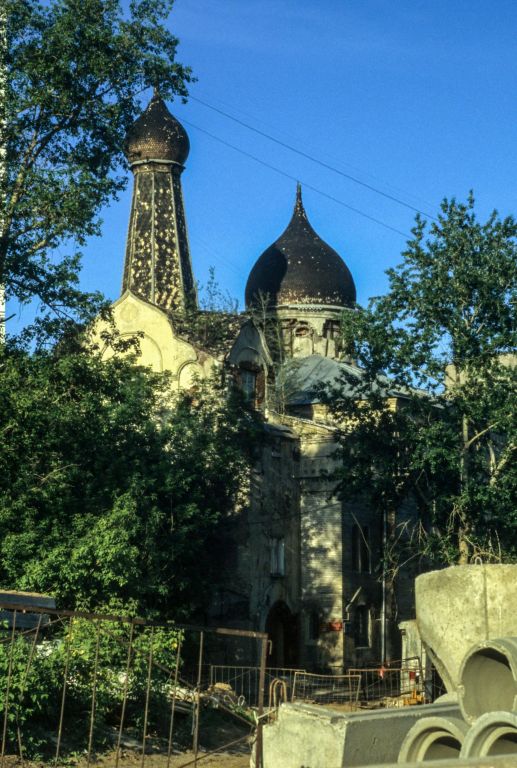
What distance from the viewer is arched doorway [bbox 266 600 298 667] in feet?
102

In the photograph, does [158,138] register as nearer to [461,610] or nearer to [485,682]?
[461,610]

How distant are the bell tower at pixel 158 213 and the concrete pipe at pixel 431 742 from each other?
2479 centimetres

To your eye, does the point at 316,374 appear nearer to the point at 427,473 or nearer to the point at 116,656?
the point at 427,473

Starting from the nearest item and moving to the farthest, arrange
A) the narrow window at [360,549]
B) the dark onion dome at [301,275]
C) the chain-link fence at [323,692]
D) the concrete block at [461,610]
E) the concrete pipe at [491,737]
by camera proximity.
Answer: the concrete pipe at [491,737], the concrete block at [461,610], the chain-link fence at [323,692], the narrow window at [360,549], the dark onion dome at [301,275]

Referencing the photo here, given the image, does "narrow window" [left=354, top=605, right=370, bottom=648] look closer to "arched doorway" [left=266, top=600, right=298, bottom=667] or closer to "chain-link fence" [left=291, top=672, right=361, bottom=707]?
"arched doorway" [left=266, top=600, right=298, bottom=667]

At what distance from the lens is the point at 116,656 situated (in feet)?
58.9

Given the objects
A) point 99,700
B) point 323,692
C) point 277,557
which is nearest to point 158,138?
point 277,557

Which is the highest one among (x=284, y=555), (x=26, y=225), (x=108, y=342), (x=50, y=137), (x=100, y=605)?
(x=50, y=137)

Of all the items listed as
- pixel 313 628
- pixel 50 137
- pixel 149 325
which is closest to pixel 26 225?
pixel 50 137

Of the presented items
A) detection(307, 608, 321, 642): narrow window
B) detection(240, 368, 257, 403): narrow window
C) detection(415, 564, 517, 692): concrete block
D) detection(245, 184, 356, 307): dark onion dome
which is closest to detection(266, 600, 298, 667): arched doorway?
detection(307, 608, 321, 642): narrow window

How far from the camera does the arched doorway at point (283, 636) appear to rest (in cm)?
3097

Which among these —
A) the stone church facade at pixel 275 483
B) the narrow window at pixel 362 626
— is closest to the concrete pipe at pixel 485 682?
the stone church facade at pixel 275 483

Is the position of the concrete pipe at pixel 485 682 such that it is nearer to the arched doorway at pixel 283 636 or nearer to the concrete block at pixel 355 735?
the concrete block at pixel 355 735

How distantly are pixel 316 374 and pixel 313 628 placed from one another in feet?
27.6
